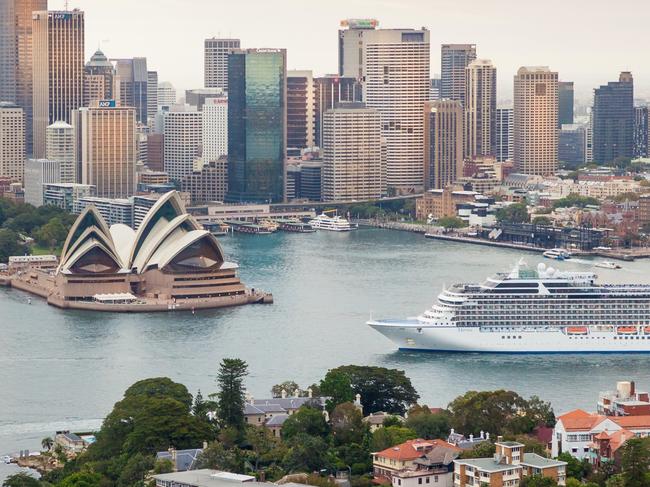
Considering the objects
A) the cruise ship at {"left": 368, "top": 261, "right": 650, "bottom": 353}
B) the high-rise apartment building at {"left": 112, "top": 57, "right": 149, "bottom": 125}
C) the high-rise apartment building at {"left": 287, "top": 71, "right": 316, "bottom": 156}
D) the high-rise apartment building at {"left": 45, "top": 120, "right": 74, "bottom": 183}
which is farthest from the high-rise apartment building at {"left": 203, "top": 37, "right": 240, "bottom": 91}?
the cruise ship at {"left": 368, "top": 261, "right": 650, "bottom": 353}

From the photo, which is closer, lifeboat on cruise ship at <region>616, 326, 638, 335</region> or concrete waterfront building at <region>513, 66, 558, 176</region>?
lifeboat on cruise ship at <region>616, 326, 638, 335</region>

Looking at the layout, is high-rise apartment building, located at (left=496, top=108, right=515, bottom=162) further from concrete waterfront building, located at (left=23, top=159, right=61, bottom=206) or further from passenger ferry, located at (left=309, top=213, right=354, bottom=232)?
concrete waterfront building, located at (left=23, top=159, right=61, bottom=206)

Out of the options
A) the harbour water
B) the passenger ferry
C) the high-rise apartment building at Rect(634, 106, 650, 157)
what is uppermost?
the high-rise apartment building at Rect(634, 106, 650, 157)

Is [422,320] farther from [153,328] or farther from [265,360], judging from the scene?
[153,328]

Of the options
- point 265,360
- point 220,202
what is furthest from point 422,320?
point 220,202

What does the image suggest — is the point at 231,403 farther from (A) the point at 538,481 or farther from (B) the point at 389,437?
(A) the point at 538,481

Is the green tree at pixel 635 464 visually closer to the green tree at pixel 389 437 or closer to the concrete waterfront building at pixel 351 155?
the green tree at pixel 389 437

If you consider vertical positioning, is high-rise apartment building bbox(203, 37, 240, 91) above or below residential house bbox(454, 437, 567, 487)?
above

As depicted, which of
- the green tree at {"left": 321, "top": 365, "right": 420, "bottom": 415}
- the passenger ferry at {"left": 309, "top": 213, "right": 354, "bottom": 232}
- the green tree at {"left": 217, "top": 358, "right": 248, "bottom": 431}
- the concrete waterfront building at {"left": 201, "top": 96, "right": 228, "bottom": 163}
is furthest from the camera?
the concrete waterfront building at {"left": 201, "top": 96, "right": 228, "bottom": 163}
